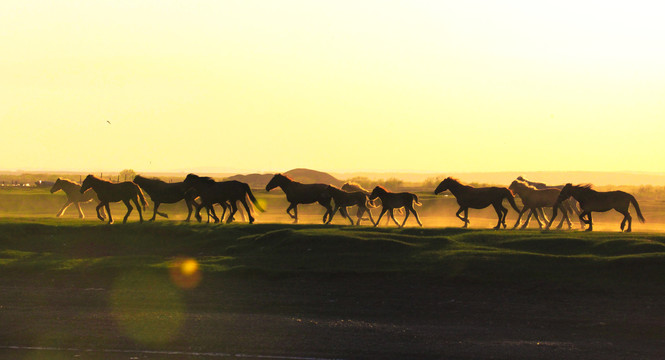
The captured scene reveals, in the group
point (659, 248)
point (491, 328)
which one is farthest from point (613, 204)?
point (491, 328)

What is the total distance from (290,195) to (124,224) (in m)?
8.15

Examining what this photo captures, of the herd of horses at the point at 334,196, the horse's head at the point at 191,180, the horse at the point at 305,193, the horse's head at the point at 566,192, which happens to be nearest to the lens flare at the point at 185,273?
the herd of horses at the point at 334,196

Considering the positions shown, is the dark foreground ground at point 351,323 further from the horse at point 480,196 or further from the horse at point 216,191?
the horse at point 216,191

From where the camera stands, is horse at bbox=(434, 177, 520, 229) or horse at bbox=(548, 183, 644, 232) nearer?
horse at bbox=(548, 183, 644, 232)

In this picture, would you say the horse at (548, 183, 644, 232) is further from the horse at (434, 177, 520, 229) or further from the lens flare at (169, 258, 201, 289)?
the lens flare at (169, 258, 201, 289)

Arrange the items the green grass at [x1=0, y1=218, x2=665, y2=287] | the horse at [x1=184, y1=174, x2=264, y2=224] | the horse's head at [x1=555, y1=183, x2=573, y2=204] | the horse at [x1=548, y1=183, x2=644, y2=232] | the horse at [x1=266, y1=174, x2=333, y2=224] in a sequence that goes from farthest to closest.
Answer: the horse at [x1=266, y1=174, x2=333, y2=224] < the horse at [x1=184, y1=174, x2=264, y2=224] < the horse's head at [x1=555, y1=183, x2=573, y2=204] < the horse at [x1=548, y1=183, x2=644, y2=232] < the green grass at [x1=0, y1=218, x2=665, y2=287]

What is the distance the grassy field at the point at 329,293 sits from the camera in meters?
15.8

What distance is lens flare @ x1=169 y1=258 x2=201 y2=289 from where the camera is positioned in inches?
922

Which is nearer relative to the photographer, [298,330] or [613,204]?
[298,330]

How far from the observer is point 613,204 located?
114 ft

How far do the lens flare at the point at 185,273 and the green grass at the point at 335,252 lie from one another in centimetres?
34

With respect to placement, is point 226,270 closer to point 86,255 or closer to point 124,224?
point 86,255

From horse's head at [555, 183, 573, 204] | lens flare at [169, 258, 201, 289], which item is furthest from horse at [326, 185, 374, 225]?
lens flare at [169, 258, 201, 289]

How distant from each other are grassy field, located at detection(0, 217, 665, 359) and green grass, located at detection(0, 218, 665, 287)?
0.27ft
